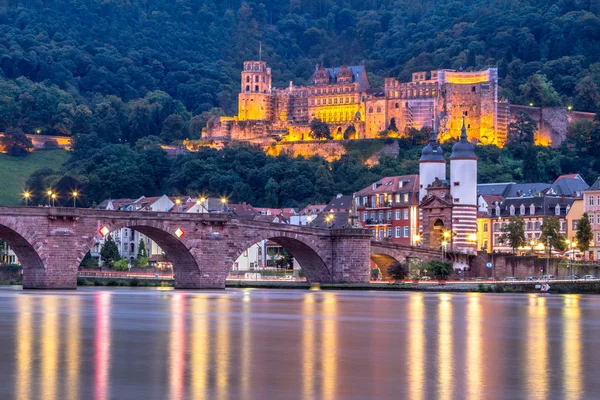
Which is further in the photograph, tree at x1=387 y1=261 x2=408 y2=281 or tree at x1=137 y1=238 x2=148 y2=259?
tree at x1=137 y1=238 x2=148 y2=259

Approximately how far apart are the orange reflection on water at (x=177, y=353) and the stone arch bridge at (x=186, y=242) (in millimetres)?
22433

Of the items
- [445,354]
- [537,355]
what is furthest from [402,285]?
[445,354]

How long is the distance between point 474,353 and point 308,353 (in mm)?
3910

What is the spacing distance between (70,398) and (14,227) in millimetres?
47230

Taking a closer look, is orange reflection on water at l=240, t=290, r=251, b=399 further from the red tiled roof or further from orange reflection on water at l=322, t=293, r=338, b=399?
the red tiled roof

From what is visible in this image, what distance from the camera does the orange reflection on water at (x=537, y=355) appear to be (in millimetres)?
26438

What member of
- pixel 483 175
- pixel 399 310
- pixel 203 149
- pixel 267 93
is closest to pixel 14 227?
Result: pixel 399 310

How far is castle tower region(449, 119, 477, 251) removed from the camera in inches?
3748

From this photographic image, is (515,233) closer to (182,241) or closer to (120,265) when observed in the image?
(182,241)

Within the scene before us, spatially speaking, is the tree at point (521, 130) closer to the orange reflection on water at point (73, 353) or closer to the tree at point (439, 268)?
the tree at point (439, 268)

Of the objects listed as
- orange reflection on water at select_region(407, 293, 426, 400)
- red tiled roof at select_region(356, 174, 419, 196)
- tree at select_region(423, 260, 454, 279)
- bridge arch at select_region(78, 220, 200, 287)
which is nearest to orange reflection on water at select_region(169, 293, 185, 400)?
orange reflection on water at select_region(407, 293, 426, 400)

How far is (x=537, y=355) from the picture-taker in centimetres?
3241

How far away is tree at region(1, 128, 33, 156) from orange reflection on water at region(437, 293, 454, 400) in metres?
130

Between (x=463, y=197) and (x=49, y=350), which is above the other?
(x=463, y=197)
